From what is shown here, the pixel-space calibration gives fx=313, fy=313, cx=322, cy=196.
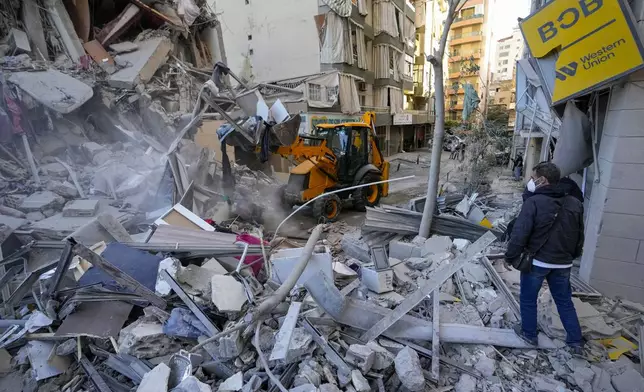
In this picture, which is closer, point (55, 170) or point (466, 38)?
point (55, 170)

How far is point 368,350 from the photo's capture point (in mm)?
2539

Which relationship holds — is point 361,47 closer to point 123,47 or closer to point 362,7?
point 362,7

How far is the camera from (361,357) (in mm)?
2488

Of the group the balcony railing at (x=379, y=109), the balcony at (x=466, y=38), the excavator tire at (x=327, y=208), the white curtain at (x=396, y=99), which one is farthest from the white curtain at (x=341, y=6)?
the balcony at (x=466, y=38)

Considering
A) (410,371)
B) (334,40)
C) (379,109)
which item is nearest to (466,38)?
(379,109)

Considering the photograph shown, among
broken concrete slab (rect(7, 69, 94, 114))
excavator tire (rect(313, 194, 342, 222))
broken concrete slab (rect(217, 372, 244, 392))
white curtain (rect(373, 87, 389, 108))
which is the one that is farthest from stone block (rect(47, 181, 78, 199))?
white curtain (rect(373, 87, 389, 108))

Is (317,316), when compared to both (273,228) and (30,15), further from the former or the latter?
(30,15)

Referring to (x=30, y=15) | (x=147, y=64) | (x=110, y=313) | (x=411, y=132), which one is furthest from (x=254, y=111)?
(x=411, y=132)

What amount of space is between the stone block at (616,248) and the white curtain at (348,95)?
48.8ft

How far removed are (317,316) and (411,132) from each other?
28.3 metres

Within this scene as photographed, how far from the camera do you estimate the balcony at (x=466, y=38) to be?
40250 mm

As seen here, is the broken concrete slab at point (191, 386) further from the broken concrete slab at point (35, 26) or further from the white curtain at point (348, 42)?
the white curtain at point (348, 42)

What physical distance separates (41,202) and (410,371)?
7.20m

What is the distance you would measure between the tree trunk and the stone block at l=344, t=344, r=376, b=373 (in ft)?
9.56
